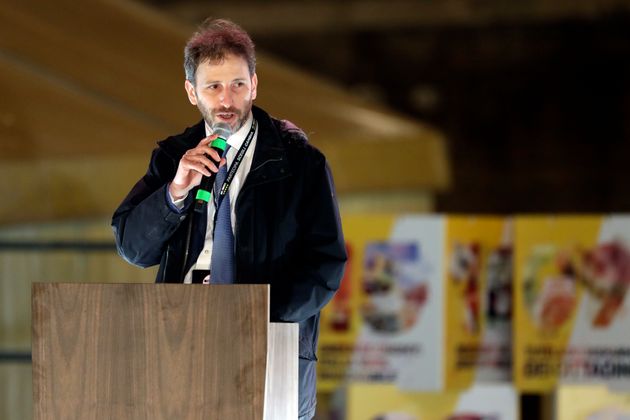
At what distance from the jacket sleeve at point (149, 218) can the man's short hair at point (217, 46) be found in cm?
15

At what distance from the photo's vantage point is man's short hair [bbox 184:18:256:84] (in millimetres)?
1684

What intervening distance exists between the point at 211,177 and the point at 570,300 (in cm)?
281

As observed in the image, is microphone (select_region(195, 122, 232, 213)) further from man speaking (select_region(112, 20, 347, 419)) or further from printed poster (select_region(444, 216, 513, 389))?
printed poster (select_region(444, 216, 513, 389))

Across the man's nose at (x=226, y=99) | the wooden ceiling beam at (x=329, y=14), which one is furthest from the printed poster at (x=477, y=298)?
the wooden ceiling beam at (x=329, y=14)

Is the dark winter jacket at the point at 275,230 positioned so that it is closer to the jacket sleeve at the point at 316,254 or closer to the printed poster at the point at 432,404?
the jacket sleeve at the point at 316,254

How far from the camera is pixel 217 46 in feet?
5.53

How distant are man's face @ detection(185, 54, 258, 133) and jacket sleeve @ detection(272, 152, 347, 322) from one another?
0.50 feet

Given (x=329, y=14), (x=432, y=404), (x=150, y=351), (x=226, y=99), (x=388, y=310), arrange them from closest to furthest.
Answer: (x=150, y=351) → (x=226, y=99) → (x=432, y=404) → (x=388, y=310) → (x=329, y=14)

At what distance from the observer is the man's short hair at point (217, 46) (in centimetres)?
168

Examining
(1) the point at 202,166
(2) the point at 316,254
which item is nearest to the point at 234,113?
(1) the point at 202,166

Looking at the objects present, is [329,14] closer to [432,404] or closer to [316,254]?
[432,404]

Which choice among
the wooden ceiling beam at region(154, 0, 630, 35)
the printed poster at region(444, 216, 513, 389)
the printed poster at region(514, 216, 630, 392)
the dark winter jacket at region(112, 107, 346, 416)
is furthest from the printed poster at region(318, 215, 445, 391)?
the wooden ceiling beam at region(154, 0, 630, 35)

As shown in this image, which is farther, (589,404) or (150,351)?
(589,404)

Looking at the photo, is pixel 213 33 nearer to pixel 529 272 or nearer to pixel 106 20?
pixel 529 272
